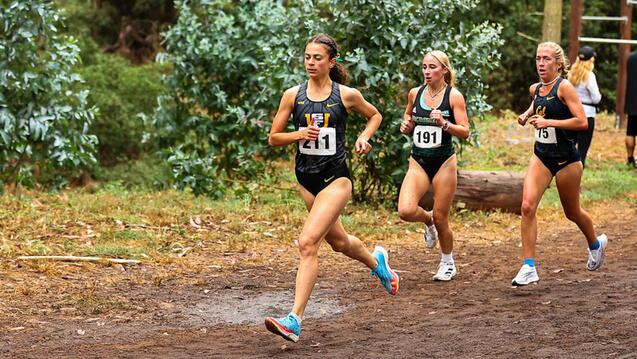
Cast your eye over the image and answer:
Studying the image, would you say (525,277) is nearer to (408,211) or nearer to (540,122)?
(408,211)

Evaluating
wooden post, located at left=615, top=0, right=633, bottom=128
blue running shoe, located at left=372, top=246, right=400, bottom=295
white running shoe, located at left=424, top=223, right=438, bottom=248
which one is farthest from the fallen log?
wooden post, located at left=615, top=0, right=633, bottom=128

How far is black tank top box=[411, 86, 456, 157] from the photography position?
8516 mm

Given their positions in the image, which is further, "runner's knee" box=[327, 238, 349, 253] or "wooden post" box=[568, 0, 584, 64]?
"wooden post" box=[568, 0, 584, 64]

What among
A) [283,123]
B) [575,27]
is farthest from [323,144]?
[575,27]

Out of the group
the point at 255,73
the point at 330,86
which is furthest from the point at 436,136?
the point at 255,73

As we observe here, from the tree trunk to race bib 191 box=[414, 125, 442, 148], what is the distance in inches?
152

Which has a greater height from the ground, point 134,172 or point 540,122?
point 540,122

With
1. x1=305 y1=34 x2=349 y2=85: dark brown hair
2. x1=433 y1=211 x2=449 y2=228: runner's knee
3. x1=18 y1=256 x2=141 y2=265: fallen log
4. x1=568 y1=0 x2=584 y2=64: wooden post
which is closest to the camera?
x1=305 y1=34 x2=349 y2=85: dark brown hair

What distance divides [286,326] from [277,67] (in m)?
6.79

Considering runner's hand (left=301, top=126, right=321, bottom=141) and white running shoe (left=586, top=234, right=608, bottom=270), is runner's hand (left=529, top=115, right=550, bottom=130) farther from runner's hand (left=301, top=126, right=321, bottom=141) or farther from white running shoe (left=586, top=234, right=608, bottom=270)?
runner's hand (left=301, top=126, right=321, bottom=141)

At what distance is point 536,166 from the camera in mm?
8336

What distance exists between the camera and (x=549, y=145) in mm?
8281

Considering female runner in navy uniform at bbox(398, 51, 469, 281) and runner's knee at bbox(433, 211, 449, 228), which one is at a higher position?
female runner in navy uniform at bbox(398, 51, 469, 281)

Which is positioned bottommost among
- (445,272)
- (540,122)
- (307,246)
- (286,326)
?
(445,272)
